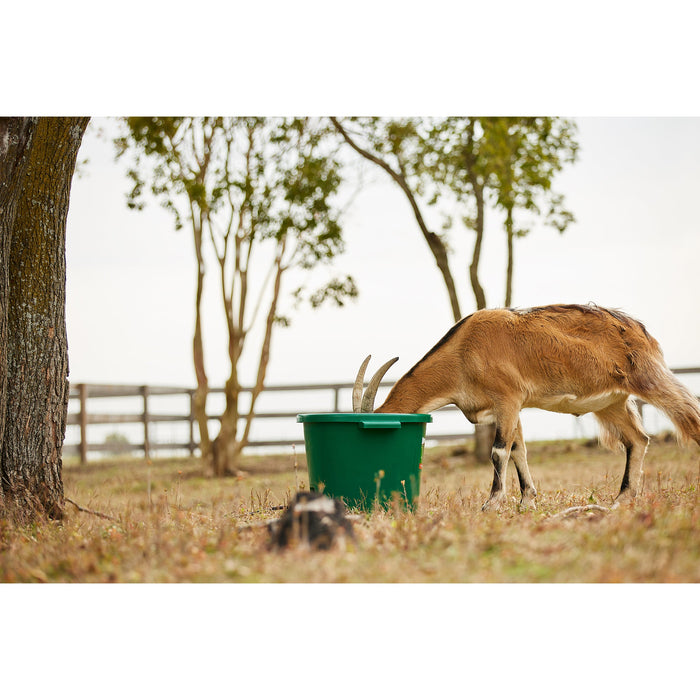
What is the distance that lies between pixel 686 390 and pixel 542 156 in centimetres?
456

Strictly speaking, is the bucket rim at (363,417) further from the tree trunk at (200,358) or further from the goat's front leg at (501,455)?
the tree trunk at (200,358)

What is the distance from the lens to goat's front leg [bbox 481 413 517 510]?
515 cm

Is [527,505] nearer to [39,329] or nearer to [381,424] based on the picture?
[381,424]

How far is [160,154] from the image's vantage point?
10422 mm

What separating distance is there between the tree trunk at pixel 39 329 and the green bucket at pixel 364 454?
170 centimetres

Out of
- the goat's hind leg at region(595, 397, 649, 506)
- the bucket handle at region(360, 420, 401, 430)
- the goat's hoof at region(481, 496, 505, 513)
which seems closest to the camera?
the bucket handle at region(360, 420, 401, 430)

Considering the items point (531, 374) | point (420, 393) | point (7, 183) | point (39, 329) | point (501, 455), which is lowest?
point (501, 455)

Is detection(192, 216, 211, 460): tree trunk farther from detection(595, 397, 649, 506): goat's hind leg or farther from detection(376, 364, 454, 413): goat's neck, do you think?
detection(595, 397, 649, 506): goat's hind leg

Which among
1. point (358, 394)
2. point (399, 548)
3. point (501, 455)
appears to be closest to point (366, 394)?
point (358, 394)

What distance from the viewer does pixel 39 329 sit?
16.4 feet

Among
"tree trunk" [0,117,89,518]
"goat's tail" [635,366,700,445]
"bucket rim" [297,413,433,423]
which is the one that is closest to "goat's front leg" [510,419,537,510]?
"goat's tail" [635,366,700,445]

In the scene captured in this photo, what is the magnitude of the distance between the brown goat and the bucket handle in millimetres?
412

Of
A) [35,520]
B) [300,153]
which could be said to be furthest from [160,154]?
[35,520]

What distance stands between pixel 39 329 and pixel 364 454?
222cm
